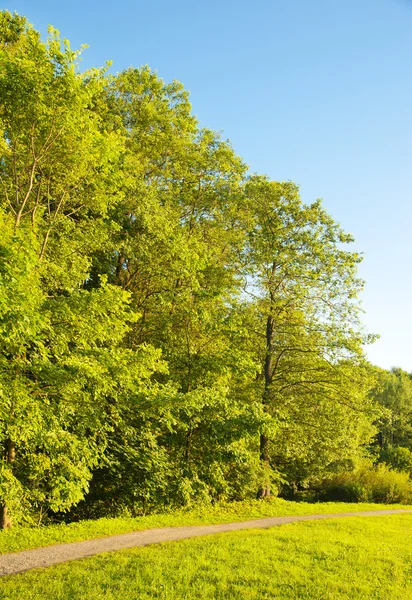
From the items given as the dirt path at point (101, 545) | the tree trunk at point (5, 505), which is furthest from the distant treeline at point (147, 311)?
the dirt path at point (101, 545)

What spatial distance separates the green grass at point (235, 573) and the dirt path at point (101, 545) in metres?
0.58

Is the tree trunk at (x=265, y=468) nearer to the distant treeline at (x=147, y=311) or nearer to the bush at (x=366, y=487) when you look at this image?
the distant treeline at (x=147, y=311)

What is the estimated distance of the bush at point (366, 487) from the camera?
86.6ft

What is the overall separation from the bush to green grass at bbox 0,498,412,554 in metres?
5.24

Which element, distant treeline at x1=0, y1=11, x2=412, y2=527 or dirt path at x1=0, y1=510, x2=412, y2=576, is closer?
dirt path at x1=0, y1=510, x2=412, y2=576

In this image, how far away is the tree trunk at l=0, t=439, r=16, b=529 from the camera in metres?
11.9

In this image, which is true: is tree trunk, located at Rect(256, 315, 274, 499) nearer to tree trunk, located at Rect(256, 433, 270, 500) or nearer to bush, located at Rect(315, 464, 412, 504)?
tree trunk, located at Rect(256, 433, 270, 500)

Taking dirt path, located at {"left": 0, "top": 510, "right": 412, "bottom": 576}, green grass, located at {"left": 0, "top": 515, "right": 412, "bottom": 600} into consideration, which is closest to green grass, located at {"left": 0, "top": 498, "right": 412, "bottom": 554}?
dirt path, located at {"left": 0, "top": 510, "right": 412, "bottom": 576}

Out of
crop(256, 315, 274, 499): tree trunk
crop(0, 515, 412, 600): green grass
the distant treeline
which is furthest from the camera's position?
crop(256, 315, 274, 499): tree trunk

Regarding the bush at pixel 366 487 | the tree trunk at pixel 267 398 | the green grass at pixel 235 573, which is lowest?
the bush at pixel 366 487

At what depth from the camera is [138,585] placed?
7.89 metres

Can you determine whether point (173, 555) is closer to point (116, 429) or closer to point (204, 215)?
point (116, 429)

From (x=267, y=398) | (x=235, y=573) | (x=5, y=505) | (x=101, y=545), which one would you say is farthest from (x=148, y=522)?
(x=267, y=398)

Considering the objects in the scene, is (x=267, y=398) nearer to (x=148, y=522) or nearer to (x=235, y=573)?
(x=148, y=522)
